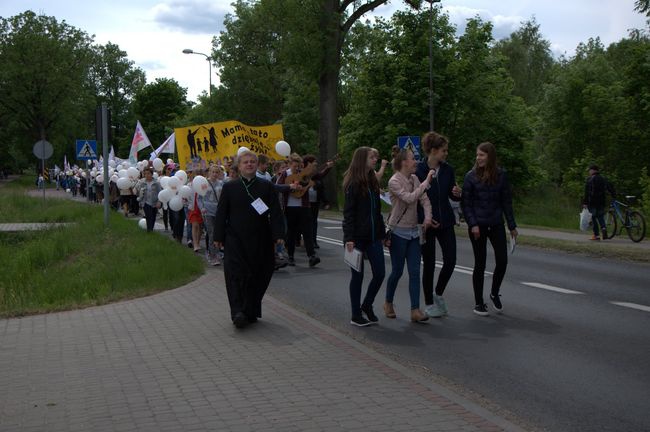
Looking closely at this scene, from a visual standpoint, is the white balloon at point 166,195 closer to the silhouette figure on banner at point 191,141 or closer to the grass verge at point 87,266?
the grass verge at point 87,266

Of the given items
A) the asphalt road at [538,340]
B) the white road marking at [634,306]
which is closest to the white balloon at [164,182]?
the asphalt road at [538,340]

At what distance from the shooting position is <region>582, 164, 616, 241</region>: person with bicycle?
19403 millimetres

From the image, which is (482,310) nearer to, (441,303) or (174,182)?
(441,303)

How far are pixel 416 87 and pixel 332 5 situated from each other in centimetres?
531

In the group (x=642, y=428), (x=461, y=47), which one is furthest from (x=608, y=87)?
(x=642, y=428)

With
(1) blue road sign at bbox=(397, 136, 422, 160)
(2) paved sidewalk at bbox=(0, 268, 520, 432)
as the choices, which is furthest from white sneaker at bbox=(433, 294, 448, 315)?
(1) blue road sign at bbox=(397, 136, 422, 160)

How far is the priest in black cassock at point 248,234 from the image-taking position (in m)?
8.30

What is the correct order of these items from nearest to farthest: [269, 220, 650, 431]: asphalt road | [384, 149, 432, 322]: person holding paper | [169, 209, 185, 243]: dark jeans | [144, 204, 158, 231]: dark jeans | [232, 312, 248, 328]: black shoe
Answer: [269, 220, 650, 431]: asphalt road
[232, 312, 248, 328]: black shoe
[384, 149, 432, 322]: person holding paper
[169, 209, 185, 243]: dark jeans
[144, 204, 158, 231]: dark jeans

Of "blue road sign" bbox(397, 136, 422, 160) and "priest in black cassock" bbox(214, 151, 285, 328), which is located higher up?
"blue road sign" bbox(397, 136, 422, 160)

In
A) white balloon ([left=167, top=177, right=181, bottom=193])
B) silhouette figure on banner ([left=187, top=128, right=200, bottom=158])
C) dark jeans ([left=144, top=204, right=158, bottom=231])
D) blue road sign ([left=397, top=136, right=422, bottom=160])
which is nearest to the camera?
white balloon ([left=167, top=177, right=181, bottom=193])

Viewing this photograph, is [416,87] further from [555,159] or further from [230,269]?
[230,269]

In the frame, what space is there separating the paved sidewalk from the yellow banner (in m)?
11.7

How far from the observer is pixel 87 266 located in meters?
16.0

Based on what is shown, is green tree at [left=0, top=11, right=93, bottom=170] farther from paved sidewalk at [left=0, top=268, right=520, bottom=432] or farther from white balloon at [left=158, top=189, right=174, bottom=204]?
paved sidewalk at [left=0, top=268, right=520, bottom=432]
